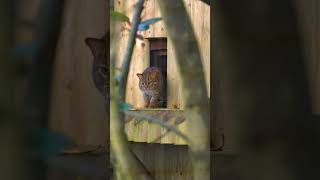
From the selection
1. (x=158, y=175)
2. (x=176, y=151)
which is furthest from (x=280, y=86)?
(x=176, y=151)

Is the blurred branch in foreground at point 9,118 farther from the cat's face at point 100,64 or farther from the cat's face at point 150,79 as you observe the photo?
the cat's face at point 150,79

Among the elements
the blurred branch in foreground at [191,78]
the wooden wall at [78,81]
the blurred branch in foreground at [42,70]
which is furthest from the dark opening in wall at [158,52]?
the blurred branch in foreground at [42,70]

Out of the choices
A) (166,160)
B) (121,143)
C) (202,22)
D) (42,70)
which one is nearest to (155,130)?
(166,160)

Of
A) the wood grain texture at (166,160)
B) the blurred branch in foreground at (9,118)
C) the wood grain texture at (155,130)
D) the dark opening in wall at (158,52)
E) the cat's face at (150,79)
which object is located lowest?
the wood grain texture at (166,160)

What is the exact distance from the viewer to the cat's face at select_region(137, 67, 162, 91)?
2.10m

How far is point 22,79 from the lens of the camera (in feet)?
1.41

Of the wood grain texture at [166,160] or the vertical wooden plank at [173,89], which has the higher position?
the vertical wooden plank at [173,89]

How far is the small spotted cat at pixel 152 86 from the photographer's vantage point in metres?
2.07

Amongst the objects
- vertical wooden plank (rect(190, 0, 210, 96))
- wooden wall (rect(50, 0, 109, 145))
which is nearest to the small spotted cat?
vertical wooden plank (rect(190, 0, 210, 96))

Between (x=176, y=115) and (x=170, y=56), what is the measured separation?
29 cm

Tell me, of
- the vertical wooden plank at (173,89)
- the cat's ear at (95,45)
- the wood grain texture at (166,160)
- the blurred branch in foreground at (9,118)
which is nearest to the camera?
the blurred branch in foreground at (9,118)

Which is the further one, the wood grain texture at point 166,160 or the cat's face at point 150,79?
the cat's face at point 150,79

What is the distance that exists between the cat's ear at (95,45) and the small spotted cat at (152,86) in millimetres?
1359

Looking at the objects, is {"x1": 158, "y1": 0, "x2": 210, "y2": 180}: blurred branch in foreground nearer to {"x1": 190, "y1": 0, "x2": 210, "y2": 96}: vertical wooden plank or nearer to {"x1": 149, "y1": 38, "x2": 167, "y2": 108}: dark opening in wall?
{"x1": 190, "y1": 0, "x2": 210, "y2": 96}: vertical wooden plank
